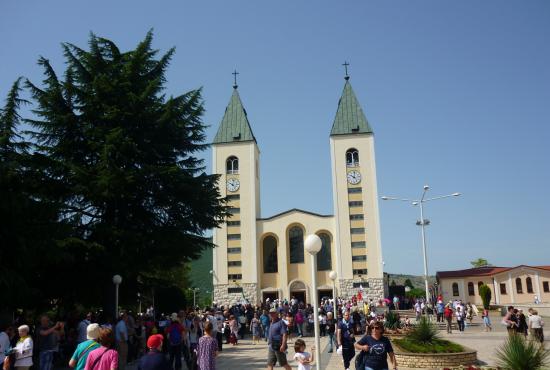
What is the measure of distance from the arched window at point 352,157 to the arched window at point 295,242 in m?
8.92

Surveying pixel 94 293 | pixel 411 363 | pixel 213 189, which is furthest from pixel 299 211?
pixel 411 363

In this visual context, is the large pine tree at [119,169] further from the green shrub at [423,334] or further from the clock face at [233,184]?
the clock face at [233,184]

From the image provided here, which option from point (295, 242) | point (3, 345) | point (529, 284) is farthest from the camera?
point (295, 242)

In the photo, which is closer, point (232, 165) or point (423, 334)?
point (423, 334)

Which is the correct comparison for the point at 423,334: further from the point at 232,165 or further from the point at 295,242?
the point at 232,165

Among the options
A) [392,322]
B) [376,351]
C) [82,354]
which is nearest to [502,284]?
[392,322]

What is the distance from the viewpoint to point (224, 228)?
54.2 metres

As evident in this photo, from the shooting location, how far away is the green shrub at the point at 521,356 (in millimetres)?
9312

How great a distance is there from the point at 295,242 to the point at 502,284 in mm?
21506

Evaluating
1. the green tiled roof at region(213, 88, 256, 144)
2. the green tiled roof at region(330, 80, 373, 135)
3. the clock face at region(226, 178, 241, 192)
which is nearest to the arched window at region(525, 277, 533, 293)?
the green tiled roof at region(330, 80, 373, 135)

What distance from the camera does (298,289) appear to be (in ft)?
174

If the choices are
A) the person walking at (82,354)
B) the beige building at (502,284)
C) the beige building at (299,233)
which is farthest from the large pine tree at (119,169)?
the beige building at (502,284)

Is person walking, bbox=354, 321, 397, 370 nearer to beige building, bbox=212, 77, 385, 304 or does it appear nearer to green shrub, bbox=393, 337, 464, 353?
green shrub, bbox=393, 337, 464, 353

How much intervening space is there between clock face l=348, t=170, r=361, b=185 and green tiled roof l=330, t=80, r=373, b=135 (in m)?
4.59
